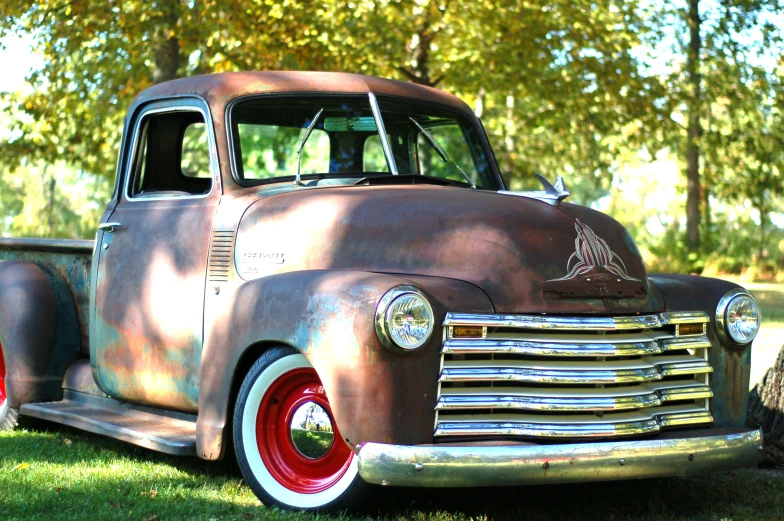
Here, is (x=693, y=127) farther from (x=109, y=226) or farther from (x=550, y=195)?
(x=550, y=195)

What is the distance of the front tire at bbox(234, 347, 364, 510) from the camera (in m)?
4.00

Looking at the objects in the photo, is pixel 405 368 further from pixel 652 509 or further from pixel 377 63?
pixel 377 63

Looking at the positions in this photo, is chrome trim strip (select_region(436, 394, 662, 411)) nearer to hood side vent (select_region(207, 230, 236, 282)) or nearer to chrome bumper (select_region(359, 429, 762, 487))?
chrome bumper (select_region(359, 429, 762, 487))

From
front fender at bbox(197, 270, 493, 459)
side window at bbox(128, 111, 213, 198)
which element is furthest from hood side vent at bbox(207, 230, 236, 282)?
side window at bbox(128, 111, 213, 198)

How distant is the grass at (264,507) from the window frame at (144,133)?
53.1 inches

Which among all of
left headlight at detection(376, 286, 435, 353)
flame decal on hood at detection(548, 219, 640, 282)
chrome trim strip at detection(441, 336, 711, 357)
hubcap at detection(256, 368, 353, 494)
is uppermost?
flame decal on hood at detection(548, 219, 640, 282)

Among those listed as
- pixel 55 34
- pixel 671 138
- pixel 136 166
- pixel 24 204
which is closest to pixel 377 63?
pixel 55 34

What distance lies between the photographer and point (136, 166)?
5539 mm

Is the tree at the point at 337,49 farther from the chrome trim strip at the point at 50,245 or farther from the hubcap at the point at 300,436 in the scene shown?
the hubcap at the point at 300,436

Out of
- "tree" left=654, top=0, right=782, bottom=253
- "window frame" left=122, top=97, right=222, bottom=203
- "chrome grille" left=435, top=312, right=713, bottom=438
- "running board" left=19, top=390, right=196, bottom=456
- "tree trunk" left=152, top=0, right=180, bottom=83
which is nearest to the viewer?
"chrome grille" left=435, top=312, right=713, bottom=438

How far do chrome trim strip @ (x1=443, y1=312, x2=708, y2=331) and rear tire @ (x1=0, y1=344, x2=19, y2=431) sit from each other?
333 cm

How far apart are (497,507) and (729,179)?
76.1 ft

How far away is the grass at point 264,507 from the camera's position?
405 cm

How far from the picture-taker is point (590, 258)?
4.16m
